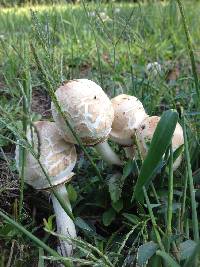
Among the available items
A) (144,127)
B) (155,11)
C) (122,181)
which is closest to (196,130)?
(144,127)

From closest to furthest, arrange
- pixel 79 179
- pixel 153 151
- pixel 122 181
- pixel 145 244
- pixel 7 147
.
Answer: pixel 153 151, pixel 145 244, pixel 122 181, pixel 79 179, pixel 7 147

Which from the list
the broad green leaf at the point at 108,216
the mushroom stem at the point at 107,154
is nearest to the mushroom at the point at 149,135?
the mushroom stem at the point at 107,154

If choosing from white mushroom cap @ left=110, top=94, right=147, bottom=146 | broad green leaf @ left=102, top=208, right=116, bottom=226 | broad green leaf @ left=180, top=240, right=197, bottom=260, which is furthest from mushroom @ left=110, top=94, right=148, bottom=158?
broad green leaf @ left=180, top=240, right=197, bottom=260

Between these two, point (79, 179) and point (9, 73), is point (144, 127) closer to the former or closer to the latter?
point (79, 179)

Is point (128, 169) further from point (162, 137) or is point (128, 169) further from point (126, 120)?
point (162, 137)

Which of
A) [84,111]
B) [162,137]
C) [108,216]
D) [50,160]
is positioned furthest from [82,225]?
[162,137]

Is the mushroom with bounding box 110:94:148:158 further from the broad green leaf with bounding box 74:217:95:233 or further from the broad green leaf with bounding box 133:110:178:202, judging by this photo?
the broad green leaf with bounding box 133:110:178:202
